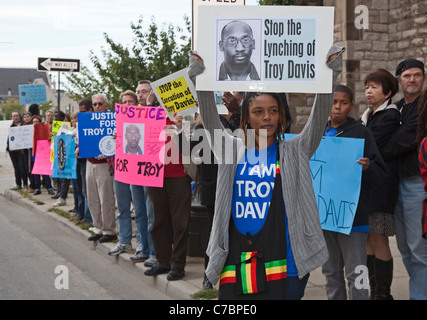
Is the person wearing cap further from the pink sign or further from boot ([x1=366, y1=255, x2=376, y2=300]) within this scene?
the pink sign

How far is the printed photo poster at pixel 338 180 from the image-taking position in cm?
453

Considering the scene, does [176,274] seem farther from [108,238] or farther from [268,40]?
[268,40]

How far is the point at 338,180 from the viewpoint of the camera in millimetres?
4707

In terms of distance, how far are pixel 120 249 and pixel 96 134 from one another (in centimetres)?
168

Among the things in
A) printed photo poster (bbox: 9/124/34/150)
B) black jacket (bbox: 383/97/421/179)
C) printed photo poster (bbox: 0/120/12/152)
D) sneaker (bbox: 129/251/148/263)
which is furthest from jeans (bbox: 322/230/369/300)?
printed photo poster (bbox: 0/120/12/152)

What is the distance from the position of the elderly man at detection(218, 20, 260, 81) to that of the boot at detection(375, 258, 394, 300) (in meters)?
2.44

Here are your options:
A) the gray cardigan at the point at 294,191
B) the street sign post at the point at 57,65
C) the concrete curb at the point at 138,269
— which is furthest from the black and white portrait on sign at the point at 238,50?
the street sign post at the point at 57,65

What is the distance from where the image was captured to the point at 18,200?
14.5 metres

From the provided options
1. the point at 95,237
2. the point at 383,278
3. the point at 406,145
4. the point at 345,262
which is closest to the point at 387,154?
the point at 406,145

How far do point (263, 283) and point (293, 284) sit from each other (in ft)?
0.58

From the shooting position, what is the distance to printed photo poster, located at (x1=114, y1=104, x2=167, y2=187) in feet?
21.4

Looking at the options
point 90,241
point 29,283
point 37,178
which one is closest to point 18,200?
point 37,178

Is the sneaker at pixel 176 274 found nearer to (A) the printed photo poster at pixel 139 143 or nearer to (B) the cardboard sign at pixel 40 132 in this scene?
(A) the printed photo poster at pixel 139 143

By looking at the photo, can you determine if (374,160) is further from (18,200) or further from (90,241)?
(18,200)
